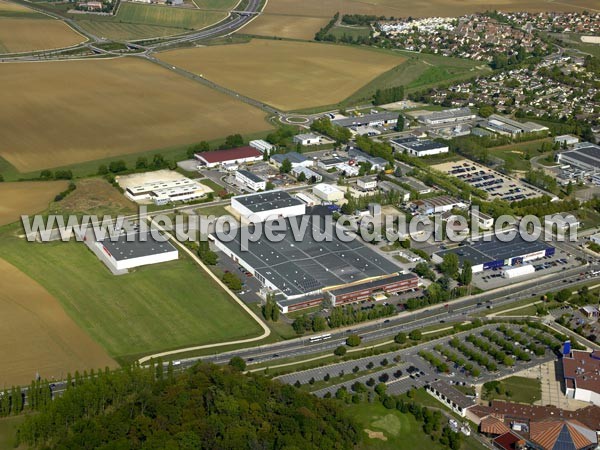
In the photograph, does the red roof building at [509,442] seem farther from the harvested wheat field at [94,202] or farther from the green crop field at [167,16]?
the green crop field at [167,16]

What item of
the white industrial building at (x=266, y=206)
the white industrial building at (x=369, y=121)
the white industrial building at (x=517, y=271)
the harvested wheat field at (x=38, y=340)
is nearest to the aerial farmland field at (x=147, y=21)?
the white industrial building at (x=369, y=121)

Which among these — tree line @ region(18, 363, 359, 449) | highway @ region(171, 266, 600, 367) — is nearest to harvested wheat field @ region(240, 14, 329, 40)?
highway @ region(171, 266, 600, 367)

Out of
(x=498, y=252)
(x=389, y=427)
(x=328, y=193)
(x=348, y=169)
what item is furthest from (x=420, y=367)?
(x=348, y=169)

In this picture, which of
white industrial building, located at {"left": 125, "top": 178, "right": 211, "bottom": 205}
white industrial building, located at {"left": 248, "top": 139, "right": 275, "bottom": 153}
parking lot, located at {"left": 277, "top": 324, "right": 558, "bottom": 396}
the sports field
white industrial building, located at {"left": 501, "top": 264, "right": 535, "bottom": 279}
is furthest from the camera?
the sports field

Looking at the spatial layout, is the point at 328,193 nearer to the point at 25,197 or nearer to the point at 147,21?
the point at 25,197

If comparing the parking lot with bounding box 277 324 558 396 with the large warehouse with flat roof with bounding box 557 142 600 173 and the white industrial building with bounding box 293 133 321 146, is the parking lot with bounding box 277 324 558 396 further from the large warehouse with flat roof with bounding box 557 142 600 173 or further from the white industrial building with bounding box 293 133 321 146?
the white industrial building with bounding box 293 133 321 146
